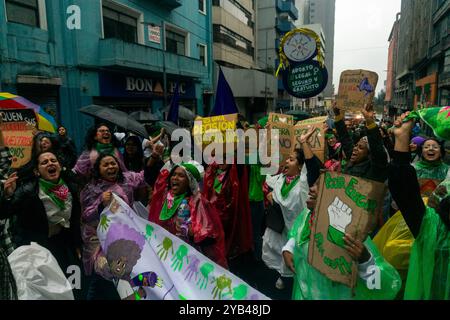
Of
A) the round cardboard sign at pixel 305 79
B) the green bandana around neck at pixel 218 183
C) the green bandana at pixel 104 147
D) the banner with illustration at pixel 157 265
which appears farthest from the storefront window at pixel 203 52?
the banner with illustration at pixel 157 265

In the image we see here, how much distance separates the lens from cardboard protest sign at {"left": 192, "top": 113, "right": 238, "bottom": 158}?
4.46 meters

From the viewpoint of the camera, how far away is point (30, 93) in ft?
33.1

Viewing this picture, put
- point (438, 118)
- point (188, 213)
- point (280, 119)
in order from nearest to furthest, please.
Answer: point (438, 118), point (188, 213), point (280, 119)

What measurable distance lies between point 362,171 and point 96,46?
1187 centimetres

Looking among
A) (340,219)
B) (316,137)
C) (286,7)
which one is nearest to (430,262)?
(340,219)

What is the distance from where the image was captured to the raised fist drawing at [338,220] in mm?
1735

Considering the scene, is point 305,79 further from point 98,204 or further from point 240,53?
point 240,53

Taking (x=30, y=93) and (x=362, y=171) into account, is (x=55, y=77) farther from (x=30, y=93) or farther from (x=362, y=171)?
(x=362, y=171)

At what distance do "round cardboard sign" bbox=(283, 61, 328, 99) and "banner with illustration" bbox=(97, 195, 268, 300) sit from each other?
154 inches

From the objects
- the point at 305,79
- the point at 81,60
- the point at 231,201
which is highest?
the point at 81,60

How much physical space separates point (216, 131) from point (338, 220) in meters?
3.11

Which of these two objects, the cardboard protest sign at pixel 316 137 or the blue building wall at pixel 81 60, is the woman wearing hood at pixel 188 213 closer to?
the cardboard protest sign at pixel 316 137

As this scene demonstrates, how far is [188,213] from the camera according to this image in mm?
3086
